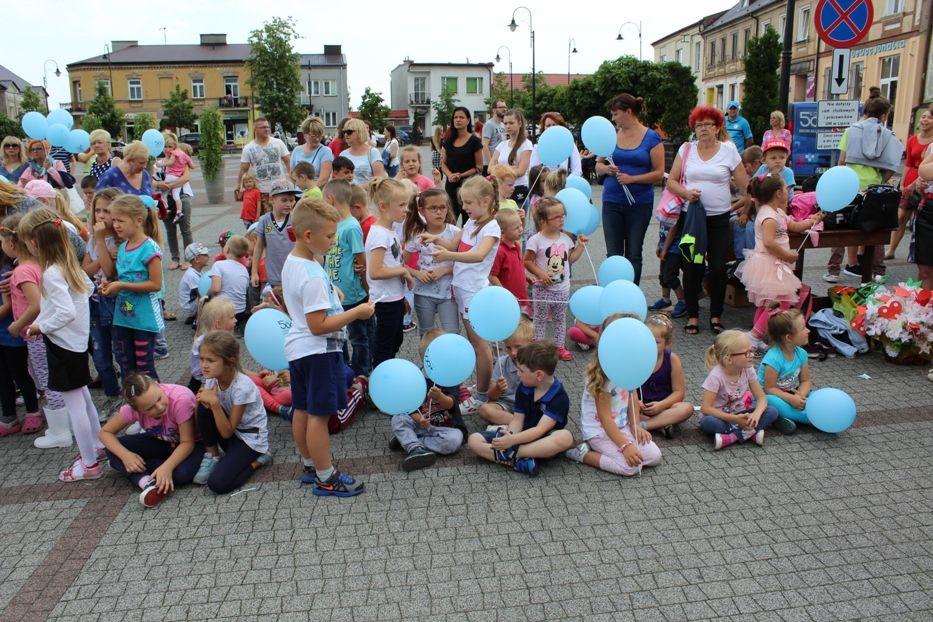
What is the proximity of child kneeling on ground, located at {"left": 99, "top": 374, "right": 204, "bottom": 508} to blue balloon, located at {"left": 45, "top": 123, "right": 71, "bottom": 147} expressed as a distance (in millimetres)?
8333

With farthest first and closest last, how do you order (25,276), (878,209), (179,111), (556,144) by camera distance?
(179,111), (556,144), (878,209), (25,276)

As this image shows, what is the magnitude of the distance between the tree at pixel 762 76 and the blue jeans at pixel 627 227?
72.1 feet

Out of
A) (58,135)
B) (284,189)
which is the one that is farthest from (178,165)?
(284,189)

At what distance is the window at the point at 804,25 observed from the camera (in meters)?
40.8

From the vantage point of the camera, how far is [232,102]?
255 ft

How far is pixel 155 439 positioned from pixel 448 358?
5.87ft

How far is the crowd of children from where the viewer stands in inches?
154

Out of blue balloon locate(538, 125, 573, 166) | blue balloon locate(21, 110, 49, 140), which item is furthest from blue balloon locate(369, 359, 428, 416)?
blue balloon locate(21, 110, 49, 140)

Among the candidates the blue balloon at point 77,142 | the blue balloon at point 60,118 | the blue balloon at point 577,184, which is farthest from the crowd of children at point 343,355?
the blue balloon at point 60,118

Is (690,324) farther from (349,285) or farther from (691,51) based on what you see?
(691,51)

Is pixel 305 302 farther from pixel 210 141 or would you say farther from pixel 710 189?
pixel 210 141

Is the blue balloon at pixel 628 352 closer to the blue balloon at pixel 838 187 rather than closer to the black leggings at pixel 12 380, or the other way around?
the blue balloon at pixel 838 187

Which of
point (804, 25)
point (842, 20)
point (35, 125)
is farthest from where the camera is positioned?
point (804, 25)

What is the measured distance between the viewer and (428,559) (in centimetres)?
330
